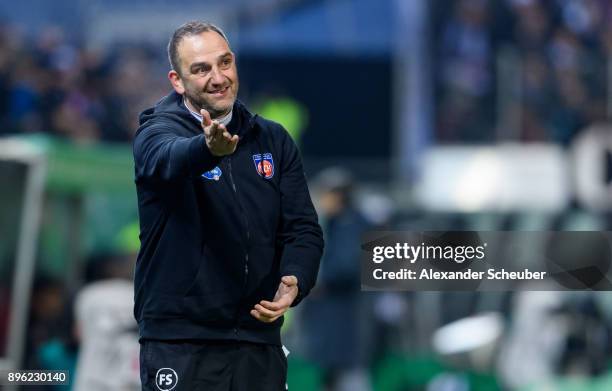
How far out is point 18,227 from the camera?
7.57m

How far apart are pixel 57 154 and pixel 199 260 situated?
5.53 metres

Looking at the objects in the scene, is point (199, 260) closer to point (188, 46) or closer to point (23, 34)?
point (188, 46)

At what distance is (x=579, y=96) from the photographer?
13531mm

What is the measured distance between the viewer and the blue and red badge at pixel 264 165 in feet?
12.6

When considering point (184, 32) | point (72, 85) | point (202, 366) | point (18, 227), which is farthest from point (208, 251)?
point (72, 85)

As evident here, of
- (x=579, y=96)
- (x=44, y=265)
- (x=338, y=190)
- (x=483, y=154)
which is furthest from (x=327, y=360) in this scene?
(x=579, y=96)

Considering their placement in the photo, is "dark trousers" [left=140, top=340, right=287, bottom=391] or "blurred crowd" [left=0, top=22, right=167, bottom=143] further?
"blurred crowd" [left=0, top=22, right=167, bottom=143]

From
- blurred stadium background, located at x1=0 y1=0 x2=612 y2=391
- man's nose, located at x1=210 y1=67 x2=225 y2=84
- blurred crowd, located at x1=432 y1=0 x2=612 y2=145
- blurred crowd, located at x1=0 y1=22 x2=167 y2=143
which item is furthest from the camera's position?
blurred crowd, located at x1=432 y1=0 x2=612 y2=145

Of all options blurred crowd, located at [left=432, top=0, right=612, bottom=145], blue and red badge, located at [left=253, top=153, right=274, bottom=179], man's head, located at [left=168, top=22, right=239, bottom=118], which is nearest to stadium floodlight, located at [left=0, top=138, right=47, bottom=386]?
blue and red badge, located at [left=253, top=153, right=274, bottom=179]

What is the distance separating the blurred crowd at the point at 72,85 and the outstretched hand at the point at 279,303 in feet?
30.6

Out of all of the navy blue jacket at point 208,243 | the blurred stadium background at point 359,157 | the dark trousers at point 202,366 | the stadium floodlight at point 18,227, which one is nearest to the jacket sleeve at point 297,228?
the navy blue jacket at point 208,243

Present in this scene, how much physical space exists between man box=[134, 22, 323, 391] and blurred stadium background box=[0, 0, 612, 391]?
3269 mm

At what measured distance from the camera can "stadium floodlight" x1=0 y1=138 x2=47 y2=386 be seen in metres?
7.44

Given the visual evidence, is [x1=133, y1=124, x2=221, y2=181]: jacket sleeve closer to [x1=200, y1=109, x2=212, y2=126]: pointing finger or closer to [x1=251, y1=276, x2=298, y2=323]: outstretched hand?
[x1=200, y1=109, x2=212, y2=126]: pointing finger
